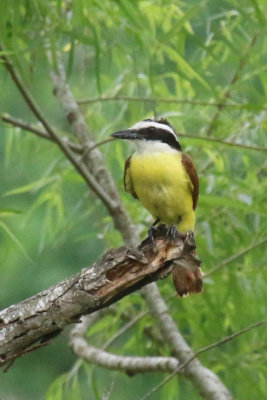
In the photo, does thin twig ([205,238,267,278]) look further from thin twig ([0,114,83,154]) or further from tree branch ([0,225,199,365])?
tree branch ([0,225,199,365])

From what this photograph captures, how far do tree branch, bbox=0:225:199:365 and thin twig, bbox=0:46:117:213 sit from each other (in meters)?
0.95

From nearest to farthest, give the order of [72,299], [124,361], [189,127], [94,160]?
[72,299] → [124,361] → [189,127] → [94,160]

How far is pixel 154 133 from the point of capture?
273cm

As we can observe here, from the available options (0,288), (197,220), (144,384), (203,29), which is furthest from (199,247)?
(0,288)

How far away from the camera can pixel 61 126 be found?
3.90 m

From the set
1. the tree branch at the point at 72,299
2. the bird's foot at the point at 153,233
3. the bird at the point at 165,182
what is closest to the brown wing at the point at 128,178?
the bird at the point at 165,182

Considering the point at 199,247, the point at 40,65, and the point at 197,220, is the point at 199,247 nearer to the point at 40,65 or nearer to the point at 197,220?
the point at 197,220

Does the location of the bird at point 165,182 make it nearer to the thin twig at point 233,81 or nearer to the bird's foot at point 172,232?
the bird's foot at point 172,232

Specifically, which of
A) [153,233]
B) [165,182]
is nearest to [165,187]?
[165,182]

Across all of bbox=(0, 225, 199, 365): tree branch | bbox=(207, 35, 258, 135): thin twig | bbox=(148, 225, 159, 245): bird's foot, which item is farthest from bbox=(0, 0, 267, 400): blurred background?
bbox=(0, 225, 199, 365): tree branch

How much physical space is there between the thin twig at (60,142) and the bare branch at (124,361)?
1.67 feet

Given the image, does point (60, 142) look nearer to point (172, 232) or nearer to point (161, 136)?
point (161, 136)

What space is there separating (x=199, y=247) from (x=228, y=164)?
574 millimetres

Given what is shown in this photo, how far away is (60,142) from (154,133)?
1.28ft
